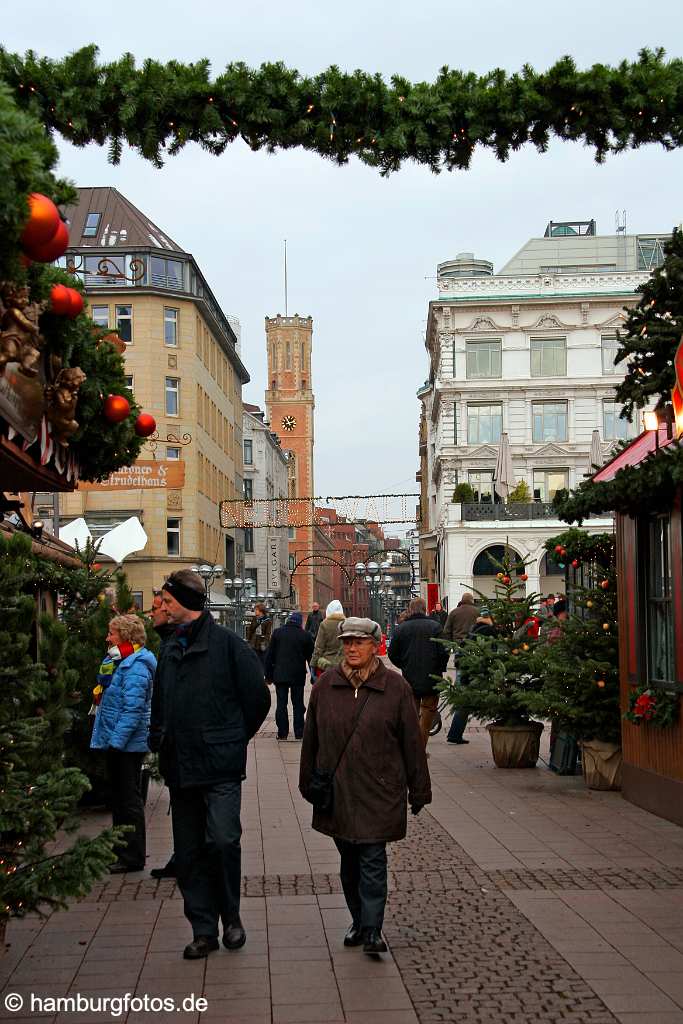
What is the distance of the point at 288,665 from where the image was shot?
20062 millimetres

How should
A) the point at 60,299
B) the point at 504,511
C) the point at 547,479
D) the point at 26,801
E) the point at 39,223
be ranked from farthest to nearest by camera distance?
the point at 547,479
the point at 504,511
the point at 26,801
the point at 60,299
the point at 39,223

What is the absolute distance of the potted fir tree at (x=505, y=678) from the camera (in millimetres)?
15344

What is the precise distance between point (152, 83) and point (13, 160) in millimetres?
2764

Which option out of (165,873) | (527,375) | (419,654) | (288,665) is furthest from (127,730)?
(527,375)

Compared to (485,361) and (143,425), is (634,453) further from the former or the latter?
(485,361)

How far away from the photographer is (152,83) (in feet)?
20.8

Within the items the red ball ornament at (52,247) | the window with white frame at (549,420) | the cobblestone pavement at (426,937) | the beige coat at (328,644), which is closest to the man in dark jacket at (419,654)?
the beige coat at (328,644)

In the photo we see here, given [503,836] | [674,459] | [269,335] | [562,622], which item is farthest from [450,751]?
[269,335]

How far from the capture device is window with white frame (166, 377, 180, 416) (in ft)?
210

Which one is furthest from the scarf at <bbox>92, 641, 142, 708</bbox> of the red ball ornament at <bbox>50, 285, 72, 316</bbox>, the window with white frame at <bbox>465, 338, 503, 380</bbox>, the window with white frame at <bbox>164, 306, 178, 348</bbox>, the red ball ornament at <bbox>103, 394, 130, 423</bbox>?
the window with white frame at <bbox>164, 306, 178, 348</bbox>

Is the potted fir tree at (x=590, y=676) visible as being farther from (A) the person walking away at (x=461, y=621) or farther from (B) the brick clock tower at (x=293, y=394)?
(B) the brick clock tower at (x=293, y=394)

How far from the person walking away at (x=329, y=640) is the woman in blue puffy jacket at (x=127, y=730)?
31.6 ft

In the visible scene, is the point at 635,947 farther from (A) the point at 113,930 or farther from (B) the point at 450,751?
(B) the point at 450,751

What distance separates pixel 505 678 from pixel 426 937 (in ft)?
25.8
